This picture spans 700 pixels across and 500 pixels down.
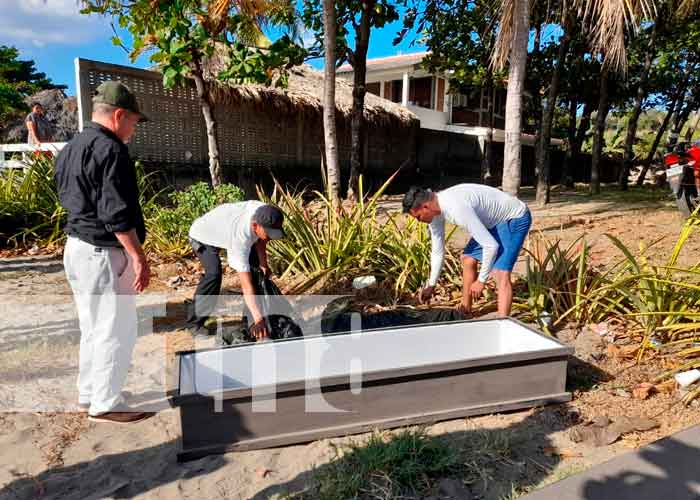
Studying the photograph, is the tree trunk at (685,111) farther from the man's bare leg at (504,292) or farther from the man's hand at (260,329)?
the man's hand at (260,329)

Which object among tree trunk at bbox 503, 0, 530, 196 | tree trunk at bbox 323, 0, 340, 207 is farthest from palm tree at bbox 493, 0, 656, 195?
tree trunk at bbox 323, 0, 340, 207

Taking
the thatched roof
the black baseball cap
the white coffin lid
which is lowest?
the white coffin lid

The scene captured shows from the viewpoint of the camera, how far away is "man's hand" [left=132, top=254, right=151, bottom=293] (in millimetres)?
2705

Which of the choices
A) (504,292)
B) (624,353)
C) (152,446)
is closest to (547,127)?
(504,292)

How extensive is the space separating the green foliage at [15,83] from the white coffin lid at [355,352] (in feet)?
69.5

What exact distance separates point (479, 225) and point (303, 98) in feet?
30.8

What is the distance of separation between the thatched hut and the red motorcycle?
753 cm

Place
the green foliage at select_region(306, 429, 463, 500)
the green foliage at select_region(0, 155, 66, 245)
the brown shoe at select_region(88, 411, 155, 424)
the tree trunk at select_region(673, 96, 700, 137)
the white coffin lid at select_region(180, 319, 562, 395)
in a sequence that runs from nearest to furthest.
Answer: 1. the green foliage at select_region(306, 429, 463, 500)
2. the brown shoe at select_region(88, 411, 155, 424)
3. the white coffin lid at select_region(180, 319, 562, 395)
4. the green foliage at select_region(0, 155, 66, 245)
5. the tree trunk at select_region(673, 96, 700, 137)

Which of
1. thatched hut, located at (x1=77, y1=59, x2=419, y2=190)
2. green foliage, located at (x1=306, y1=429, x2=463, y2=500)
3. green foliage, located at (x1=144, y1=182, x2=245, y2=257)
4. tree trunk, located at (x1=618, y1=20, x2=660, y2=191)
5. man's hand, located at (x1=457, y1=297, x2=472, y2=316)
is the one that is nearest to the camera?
green foliage, located at (x1=306, y1=429, x2=463, y2=500)

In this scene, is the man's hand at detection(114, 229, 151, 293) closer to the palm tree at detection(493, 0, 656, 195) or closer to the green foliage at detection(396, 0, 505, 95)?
the palm tree at detection(493, 0, 656, 195)

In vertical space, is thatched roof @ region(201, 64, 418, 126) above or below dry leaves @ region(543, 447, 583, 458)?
above

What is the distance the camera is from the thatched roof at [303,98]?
10.8 metres

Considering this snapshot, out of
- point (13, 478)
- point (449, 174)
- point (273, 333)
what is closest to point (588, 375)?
point (273, 333)

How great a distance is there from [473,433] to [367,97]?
13.8m
